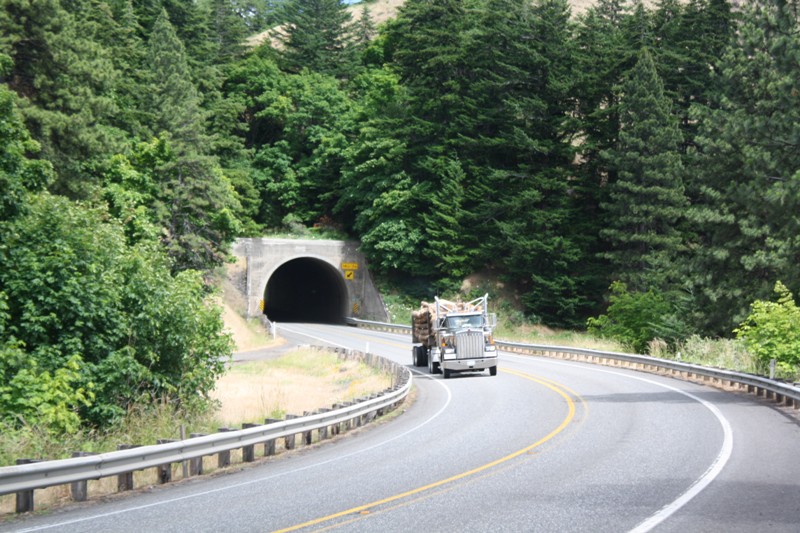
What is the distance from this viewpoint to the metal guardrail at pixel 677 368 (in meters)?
19.8

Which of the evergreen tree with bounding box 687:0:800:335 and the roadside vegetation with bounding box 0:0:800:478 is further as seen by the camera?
the evergreen tree with bounding box 687:0:800:335

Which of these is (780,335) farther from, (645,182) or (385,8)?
(385,8)

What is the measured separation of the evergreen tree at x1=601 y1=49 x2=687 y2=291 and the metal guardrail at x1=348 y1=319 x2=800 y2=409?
12.9m

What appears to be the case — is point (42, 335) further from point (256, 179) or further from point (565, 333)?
point (256, 179)

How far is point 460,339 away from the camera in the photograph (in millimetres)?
28750

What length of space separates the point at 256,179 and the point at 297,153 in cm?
447

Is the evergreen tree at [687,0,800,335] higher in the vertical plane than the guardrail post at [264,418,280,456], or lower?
higher

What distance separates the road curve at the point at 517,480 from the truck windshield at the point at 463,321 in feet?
33.8

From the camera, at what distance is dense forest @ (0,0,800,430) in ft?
55.1

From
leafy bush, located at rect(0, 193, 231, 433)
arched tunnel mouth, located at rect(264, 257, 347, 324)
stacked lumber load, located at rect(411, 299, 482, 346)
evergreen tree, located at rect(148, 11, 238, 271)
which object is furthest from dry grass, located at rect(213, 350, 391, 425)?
arched tunnel mouth, located at rect(264, 257, 347, 324)

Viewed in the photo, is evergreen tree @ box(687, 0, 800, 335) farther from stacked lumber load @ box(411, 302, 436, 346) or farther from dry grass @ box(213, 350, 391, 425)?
dry grass @ box(213, 350, 391, 425)

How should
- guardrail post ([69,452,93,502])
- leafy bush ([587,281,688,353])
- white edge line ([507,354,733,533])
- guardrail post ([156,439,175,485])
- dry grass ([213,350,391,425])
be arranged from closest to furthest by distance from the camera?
white edge line ([507,354,733,533])
guardrail post ([69,452,93,502])
guardrail post ([156,439,175,485])
dry grass ([213,350,391,425])
leafy bush ([587,281,688,353])

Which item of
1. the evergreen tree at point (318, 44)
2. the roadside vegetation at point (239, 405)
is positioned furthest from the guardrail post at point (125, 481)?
the evergreen tree at point (318, 44)

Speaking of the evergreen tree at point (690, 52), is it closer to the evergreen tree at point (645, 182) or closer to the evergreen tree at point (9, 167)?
the evergreen tree at point (645, 182)
